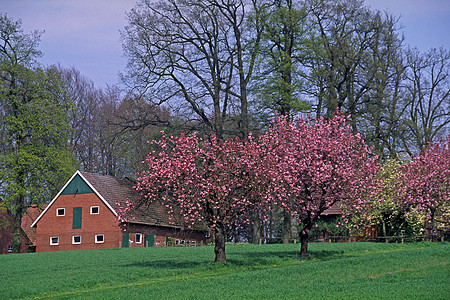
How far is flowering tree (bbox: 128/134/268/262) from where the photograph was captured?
85.9 ft

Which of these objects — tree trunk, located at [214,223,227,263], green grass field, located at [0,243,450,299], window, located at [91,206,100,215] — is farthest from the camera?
window, located at [91,206,100,215]

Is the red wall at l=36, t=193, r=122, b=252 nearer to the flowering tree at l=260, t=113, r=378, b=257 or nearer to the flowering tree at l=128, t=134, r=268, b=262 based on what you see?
the flowering tree at l=260, t=113, r=378, b=257

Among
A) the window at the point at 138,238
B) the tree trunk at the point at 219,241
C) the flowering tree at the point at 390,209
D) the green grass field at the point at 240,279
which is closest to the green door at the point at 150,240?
the window at the point at 138,238

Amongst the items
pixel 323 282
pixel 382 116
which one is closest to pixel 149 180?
pixel 323 282

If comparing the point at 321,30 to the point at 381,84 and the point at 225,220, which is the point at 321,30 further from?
the point at 225,220

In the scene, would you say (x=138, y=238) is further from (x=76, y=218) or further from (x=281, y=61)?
(x=281, y=61)

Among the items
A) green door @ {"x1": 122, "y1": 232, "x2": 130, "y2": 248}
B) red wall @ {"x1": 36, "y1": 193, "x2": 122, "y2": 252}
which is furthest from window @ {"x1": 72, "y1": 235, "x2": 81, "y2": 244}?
green door @ {"x1": 122, "y1": 232, "x2": 130, "y2": 248}

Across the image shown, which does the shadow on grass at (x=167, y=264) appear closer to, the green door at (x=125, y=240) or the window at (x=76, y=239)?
the green door at (x=125, y=240)

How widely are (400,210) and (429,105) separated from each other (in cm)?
1399

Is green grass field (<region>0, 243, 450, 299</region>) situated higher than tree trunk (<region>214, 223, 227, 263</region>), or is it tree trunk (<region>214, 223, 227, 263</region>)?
tree trunk (<region>214, 223, 227, 263</region>)

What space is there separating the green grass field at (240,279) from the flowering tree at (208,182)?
259cm

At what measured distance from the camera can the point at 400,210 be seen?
4616cm

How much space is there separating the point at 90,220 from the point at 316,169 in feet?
97.1

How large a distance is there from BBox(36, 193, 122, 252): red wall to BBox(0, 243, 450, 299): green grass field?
20.4m
